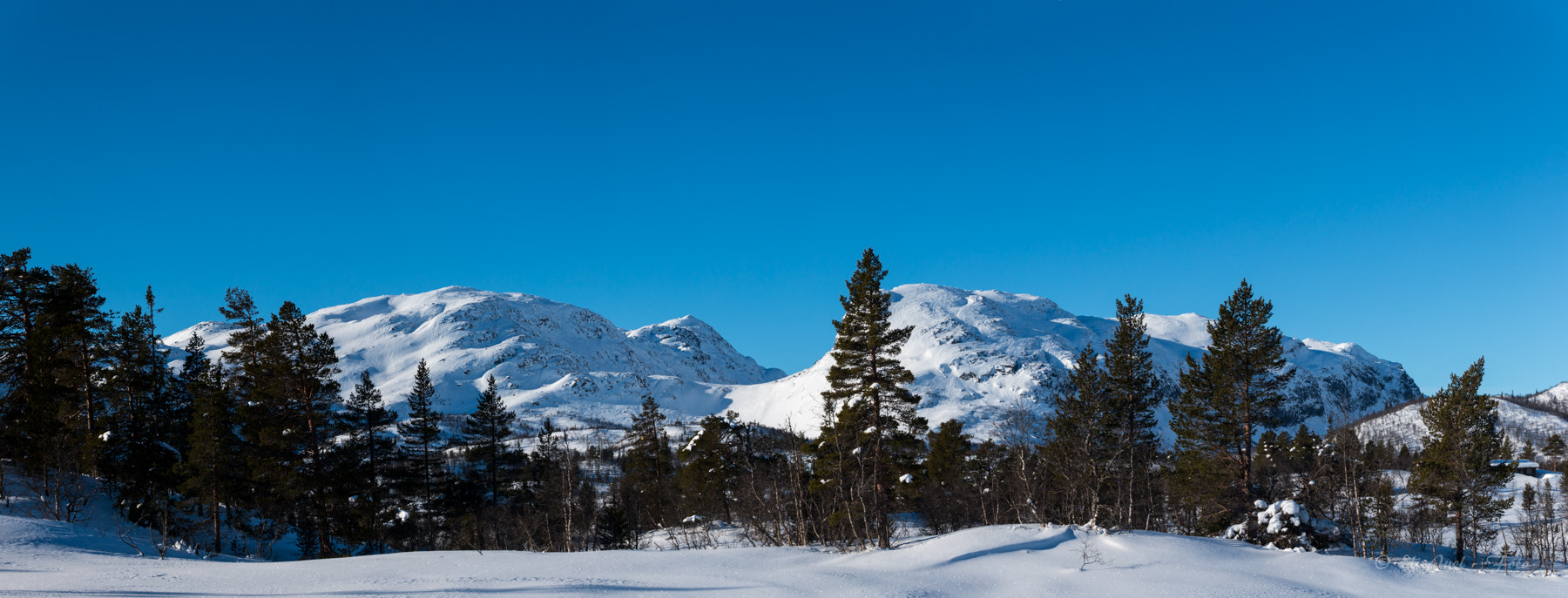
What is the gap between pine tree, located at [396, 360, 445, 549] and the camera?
131 ft

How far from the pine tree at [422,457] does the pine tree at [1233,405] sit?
37.2 meters

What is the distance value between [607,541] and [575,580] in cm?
3028

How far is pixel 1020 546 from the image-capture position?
1830cm

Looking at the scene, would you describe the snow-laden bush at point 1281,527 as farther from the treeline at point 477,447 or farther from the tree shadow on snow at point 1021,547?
the tree shadow on snow at point 1021,547

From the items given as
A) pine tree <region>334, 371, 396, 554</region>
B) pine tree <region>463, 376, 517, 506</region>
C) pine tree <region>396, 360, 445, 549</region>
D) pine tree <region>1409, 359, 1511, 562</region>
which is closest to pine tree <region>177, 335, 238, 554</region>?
pine tree <region>334, 371, 396, 554</region>

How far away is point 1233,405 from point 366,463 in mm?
37761

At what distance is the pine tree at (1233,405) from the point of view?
3234 cm

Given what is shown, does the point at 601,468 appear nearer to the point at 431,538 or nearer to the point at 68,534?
the point at 431,538

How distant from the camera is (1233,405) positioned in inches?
1277

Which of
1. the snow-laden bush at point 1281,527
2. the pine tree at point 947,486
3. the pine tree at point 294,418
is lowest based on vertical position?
the pine tree at point 947,486

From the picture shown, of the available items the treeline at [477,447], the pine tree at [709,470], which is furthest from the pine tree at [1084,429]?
the pine tree at [709,470]

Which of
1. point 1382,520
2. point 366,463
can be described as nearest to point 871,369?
point 366,463

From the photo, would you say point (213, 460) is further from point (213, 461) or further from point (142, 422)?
point (142, 422)

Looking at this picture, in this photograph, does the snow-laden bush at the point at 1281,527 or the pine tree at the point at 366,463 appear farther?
the pine tree at the point at 366,463
